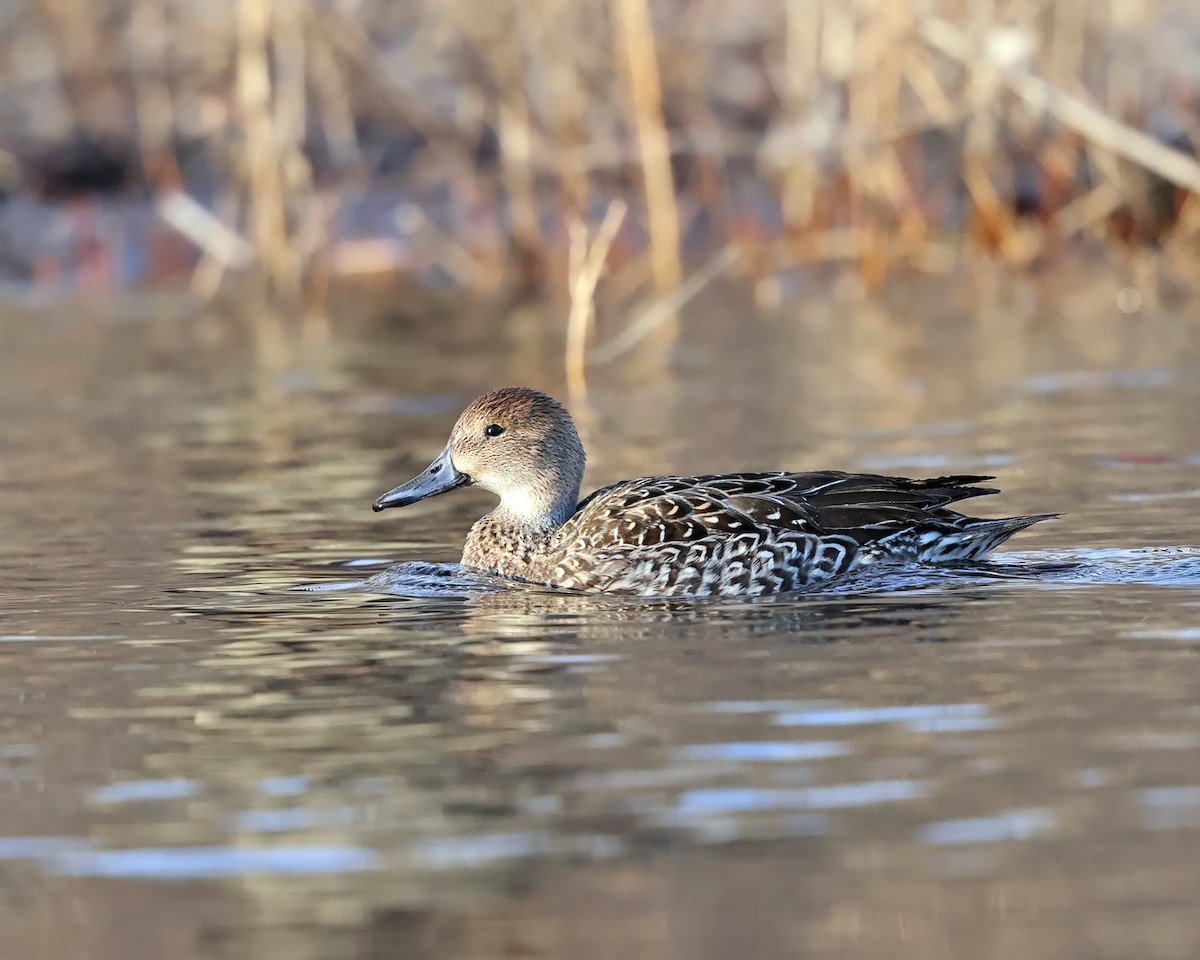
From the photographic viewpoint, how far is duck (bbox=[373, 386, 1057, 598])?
7887mm

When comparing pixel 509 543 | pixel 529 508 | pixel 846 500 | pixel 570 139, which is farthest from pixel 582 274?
pixel 846 500

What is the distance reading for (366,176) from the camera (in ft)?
65.0

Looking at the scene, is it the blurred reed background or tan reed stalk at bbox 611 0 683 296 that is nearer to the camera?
tan reed stalk at bbox 611 0 683 296

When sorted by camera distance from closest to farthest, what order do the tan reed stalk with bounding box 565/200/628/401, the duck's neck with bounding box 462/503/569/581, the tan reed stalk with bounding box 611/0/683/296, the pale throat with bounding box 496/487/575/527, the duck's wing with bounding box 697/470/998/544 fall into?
1. the duck's wing with bounding box 697/470/998/544
2. the duck's neck with bounding box 462/503/569/581
3. the pale throat with bounding box 496/487/575/527
4. the tan reed stalk with bounding box 565/200/628/401
5. the tan reed stalk with bounding box 611/0/683/296

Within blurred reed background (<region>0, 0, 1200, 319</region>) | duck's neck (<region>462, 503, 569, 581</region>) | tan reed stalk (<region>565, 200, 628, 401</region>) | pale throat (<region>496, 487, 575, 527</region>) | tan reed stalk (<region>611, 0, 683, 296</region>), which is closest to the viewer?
duck's neck (<region>462, 503, 569, 581</region>)

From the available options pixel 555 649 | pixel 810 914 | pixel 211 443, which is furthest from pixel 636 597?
pixel 211 443

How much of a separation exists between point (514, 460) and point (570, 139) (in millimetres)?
7791

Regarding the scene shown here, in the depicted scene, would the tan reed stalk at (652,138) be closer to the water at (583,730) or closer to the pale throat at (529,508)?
the water at (583,730)

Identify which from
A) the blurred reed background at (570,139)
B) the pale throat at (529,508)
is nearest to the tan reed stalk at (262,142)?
the blurred reed background at (570,139)

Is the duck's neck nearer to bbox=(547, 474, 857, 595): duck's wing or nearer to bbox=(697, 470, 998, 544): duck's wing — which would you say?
bbox=(547, 474, 857, 595): duck's wing

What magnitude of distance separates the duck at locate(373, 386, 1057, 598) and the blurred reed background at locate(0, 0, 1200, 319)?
5.81 m

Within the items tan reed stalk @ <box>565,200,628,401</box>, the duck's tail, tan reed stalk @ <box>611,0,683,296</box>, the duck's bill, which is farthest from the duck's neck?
tan reed stalk @ <box>611,0,683,296</box>

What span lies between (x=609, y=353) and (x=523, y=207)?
9.62 feet

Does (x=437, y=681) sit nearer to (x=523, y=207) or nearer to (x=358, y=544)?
(x=358, y=544)
